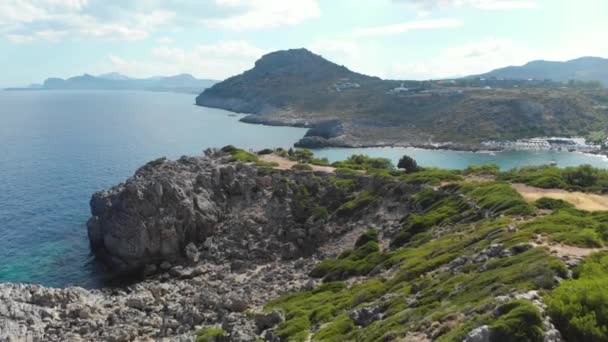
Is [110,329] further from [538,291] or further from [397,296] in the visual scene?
[538,291]

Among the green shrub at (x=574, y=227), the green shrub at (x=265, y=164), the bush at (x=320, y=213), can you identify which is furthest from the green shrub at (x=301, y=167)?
the green shrub at (x=574, y=227)

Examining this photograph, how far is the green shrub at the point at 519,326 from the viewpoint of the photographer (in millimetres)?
20328

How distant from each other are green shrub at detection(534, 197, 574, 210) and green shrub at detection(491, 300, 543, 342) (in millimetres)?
27204

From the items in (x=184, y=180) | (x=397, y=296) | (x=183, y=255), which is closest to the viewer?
(x=397, y=296)

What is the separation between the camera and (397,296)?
33344 millimetres

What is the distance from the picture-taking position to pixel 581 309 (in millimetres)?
21094

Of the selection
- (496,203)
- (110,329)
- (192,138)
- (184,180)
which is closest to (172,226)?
(184,180)

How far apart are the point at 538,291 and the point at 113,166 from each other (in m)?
118

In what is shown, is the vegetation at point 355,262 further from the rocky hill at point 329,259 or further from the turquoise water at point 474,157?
the turquoise water at point 474,157

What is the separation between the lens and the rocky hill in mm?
25562

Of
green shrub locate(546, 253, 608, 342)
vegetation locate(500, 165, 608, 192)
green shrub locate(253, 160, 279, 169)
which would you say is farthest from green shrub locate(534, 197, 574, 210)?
green shrub locate(253, 160, 279, 169)

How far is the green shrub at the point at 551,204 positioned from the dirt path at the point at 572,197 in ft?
3.13

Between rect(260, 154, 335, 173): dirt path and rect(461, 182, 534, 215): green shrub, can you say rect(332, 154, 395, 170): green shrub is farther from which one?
rect(461, 182, 534, 215): green shrub

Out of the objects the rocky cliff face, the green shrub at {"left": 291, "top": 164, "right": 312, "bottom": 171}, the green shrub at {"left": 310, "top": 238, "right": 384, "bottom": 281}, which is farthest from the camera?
the green shrub at {"left": 291, "top": 164, "right": 312, "bottom": 171}
